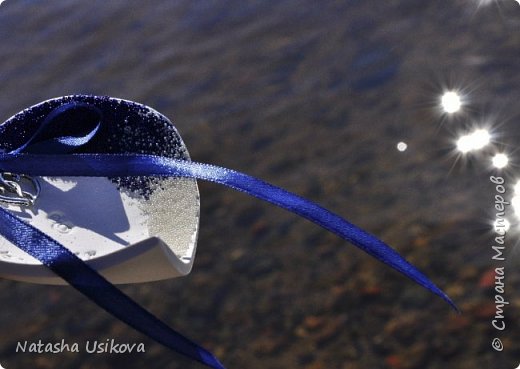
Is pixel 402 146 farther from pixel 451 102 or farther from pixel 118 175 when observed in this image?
pixel 118 175

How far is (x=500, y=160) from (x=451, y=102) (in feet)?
1.48

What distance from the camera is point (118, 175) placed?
2551 millimetres

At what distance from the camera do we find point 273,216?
2.69m

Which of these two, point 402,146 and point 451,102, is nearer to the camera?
point 402,146

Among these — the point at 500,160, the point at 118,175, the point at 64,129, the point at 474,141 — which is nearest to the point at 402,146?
the point at 474,141

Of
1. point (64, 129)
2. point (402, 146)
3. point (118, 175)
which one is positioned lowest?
point (118, 175)

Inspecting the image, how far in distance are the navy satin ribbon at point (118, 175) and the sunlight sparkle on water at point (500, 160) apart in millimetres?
684

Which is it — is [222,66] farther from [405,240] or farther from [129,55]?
[405,240]

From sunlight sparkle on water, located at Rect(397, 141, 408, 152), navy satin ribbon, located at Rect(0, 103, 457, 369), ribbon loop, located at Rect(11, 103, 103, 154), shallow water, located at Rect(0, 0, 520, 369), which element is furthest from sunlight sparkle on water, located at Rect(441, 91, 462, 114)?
ribbon loop, located at Rect(11, 103, 103, 154)

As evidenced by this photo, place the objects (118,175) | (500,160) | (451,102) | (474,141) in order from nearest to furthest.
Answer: (118,175)
(500,160)
(474,141)
(451,102)

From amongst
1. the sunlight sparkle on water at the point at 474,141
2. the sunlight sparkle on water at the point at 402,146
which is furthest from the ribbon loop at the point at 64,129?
the sunlight sparkle on water at the point at 474,141

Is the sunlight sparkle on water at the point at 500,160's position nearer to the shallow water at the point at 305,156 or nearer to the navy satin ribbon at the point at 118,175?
the shallow water at the point at 305,156

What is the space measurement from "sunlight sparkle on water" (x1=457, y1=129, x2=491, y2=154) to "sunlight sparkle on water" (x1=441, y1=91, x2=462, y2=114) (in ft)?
0.58

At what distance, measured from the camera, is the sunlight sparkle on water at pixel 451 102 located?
3013 mm
